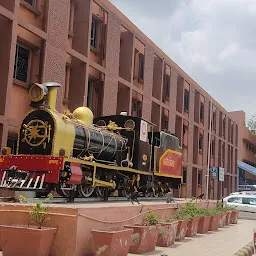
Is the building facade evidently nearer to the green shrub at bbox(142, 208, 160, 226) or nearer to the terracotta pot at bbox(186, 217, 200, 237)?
the terracotta pot at bbox(186, 217, 200, 237)

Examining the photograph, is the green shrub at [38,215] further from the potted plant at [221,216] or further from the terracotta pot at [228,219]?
the terracotta pot at [228,219]

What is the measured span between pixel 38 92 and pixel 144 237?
195 inches

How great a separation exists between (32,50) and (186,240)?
1033cm

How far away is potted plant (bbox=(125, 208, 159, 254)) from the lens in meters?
8.12

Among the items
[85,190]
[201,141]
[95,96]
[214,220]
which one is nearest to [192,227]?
[214,220]

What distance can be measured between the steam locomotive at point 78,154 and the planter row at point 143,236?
8.58ft

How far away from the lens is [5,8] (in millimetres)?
14914

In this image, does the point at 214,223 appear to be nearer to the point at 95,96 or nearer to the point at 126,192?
the point at 126,192

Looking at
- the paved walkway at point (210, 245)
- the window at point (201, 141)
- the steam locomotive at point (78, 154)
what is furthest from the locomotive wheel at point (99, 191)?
the window at point (201, 141)

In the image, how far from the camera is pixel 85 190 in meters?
11.9

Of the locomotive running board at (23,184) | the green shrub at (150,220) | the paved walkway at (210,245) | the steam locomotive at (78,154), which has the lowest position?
the paved walkway at (210,245)

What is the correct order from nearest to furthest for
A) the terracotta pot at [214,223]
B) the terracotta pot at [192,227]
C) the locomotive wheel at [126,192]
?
the terracotta pot at [192,227], the terracotta pot at [214,223], the locomotive wheel at [126,192]

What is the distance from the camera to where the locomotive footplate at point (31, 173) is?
32.0 feet

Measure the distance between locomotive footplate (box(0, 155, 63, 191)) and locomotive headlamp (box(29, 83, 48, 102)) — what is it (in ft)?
5.37
